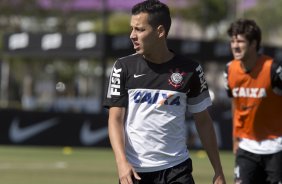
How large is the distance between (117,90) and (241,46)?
3100 mm

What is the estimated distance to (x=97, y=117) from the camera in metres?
25.5

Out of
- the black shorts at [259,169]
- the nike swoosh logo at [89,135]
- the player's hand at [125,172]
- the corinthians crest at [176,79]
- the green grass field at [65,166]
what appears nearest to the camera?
the player's hand at [125,172]

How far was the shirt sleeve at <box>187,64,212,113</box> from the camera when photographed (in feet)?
24.7

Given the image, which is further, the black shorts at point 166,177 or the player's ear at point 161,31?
the black shorts at point 166,177

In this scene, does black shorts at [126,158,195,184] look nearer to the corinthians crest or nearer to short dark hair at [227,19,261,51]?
the corinthians crest

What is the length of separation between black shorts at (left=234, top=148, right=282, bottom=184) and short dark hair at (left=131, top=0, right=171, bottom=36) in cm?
317

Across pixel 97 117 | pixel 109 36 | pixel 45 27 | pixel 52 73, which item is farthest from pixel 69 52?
Result: pixel 45 27

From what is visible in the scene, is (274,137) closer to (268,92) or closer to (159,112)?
(268,92)

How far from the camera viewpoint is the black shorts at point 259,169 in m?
10.1

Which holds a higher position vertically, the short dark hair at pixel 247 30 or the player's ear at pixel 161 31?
the player's ear at pixel 161 31

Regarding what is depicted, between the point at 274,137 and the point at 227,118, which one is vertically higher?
the point at 274,137

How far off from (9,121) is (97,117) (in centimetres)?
219

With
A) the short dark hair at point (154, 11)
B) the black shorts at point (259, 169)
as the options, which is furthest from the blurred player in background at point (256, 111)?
the short dark hair at point (154, 11)

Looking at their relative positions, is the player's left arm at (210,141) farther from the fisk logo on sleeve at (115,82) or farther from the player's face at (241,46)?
the player's face at (241,46)
